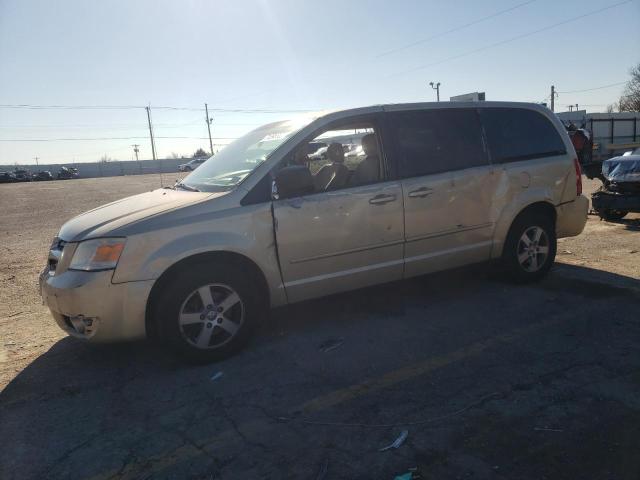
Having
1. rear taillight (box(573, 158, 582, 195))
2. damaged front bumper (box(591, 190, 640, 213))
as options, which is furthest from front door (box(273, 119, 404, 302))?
damaged front bumper (box(591, 190, 640, 213))

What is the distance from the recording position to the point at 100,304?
3.46 meters

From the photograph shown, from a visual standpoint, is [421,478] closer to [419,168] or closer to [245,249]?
[245,249]

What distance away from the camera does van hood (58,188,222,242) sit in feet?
11.8

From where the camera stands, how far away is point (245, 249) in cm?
380

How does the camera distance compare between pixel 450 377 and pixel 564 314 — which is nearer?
pixel 450 377

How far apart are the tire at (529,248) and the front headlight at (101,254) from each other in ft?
12.5

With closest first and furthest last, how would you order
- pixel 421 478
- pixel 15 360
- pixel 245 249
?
1. pixel 421 478
2. pixel 245 249
3. pixel 15 360

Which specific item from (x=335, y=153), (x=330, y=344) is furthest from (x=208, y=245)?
(x=335, y=153)

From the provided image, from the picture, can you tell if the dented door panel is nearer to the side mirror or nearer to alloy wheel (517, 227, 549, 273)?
the side mirror

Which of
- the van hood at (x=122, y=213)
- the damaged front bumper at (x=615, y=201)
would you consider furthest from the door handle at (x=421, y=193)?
the damaged front bumper at (x=615, y=201)

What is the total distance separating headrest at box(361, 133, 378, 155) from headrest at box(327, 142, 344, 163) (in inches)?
8.5

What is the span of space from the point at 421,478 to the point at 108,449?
1.71 m

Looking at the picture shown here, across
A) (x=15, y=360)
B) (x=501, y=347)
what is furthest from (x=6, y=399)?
(x=501, y=347)

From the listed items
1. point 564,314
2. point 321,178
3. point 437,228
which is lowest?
point 564,314
